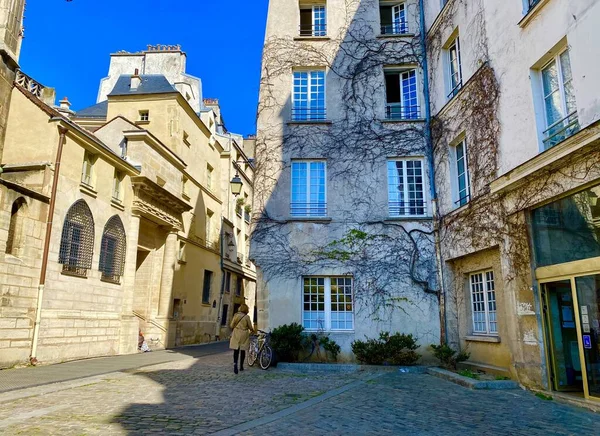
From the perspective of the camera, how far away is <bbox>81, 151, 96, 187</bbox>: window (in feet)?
46.6

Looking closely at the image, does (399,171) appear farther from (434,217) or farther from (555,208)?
(555,208)

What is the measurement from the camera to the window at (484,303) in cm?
1048

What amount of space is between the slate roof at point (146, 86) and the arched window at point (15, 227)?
12066mm

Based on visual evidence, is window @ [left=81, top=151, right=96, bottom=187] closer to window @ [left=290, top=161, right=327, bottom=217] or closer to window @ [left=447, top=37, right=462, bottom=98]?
window @ [left=290, top=161, right=327, bottom=217]

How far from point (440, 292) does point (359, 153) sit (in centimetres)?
460

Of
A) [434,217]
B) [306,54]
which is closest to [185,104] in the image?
[306,54]

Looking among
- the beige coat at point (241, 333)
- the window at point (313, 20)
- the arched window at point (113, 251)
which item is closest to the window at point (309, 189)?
the beige coat at point (241, 333)

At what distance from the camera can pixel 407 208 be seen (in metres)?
13.2

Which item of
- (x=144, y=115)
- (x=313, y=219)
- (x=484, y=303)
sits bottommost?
(x=484, y=303)

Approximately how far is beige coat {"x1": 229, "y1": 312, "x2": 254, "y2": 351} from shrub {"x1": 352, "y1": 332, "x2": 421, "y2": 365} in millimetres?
2821

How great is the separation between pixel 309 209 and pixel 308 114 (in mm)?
3066

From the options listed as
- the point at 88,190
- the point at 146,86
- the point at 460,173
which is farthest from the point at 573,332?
the point at 146,86

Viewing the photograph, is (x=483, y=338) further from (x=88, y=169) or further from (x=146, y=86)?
(x=146, y=86)

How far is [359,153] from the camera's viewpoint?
1348 cm
